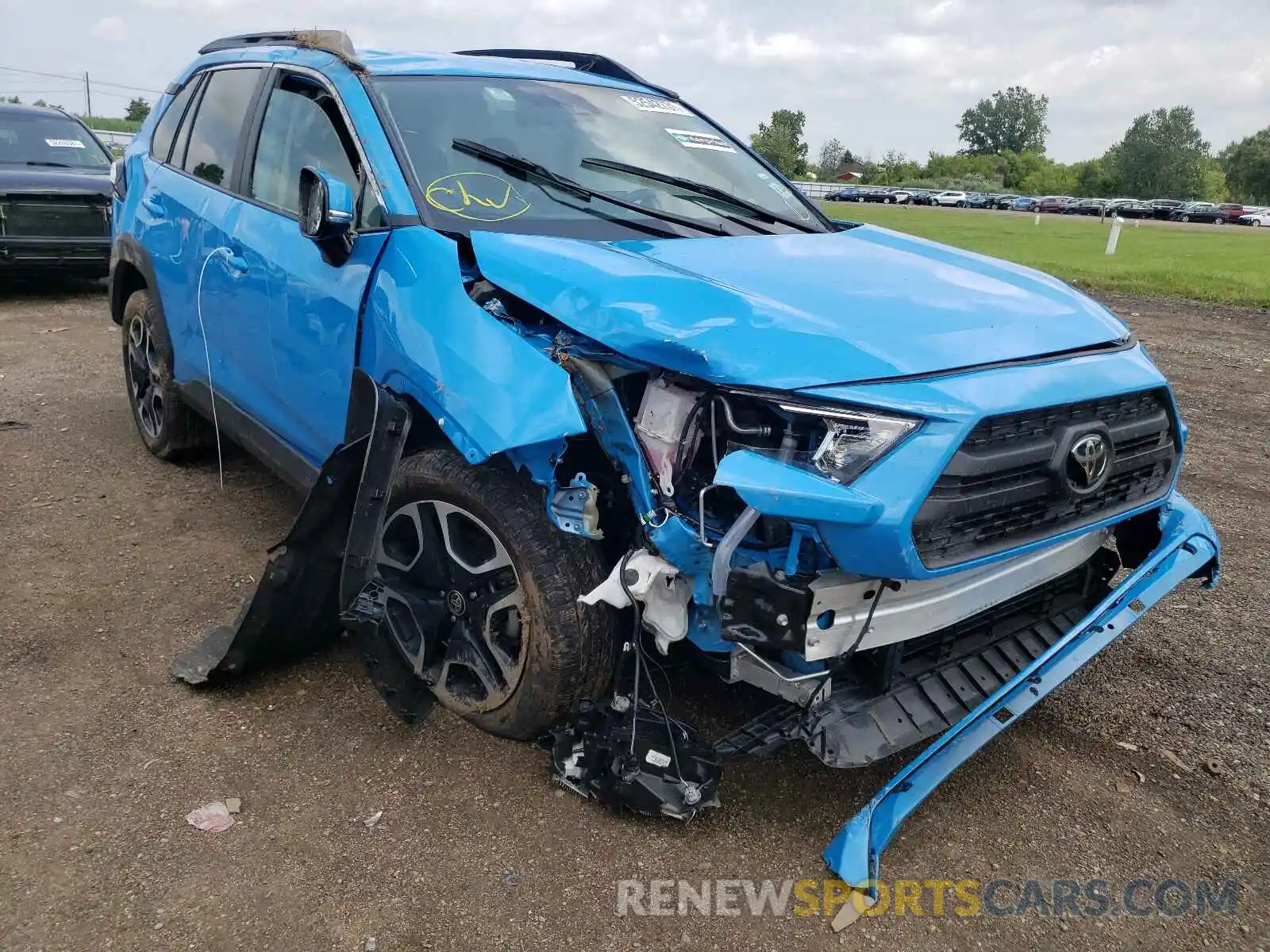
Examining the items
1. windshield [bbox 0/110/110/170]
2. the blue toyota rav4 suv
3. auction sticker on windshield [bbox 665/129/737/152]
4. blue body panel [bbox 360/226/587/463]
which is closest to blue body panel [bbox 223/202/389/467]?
the blue toyota rav4 suv

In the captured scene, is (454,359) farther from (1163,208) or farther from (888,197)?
(888,197)

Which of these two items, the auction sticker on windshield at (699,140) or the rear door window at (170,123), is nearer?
the auction sticker on windshield at (699,140)

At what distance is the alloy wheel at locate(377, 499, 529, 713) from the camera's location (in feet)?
9.26

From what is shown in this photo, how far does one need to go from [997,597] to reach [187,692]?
2.55 meters

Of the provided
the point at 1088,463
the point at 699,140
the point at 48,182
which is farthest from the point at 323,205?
the point at 48,182

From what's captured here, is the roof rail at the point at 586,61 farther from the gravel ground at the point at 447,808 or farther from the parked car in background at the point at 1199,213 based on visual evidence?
the parked car in background at the point at 1199,213

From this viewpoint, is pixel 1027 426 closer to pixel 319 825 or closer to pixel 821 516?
pixel 821 516

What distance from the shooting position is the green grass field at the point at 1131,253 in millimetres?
13727

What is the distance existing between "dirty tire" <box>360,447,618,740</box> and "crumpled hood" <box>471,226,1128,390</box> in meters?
0.54

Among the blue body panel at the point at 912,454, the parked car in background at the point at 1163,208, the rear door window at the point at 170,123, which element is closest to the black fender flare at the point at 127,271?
the rear door window at the point at 170,123

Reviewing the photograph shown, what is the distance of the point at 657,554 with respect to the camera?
2.45 metres

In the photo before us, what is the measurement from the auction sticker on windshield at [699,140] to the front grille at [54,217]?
25.8 ft

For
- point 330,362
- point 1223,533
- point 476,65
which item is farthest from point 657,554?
point 1223,533

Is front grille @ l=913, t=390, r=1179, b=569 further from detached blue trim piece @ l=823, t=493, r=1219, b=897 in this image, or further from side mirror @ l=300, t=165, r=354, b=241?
side mirror @ l=300, t=165, r=354, b=241
